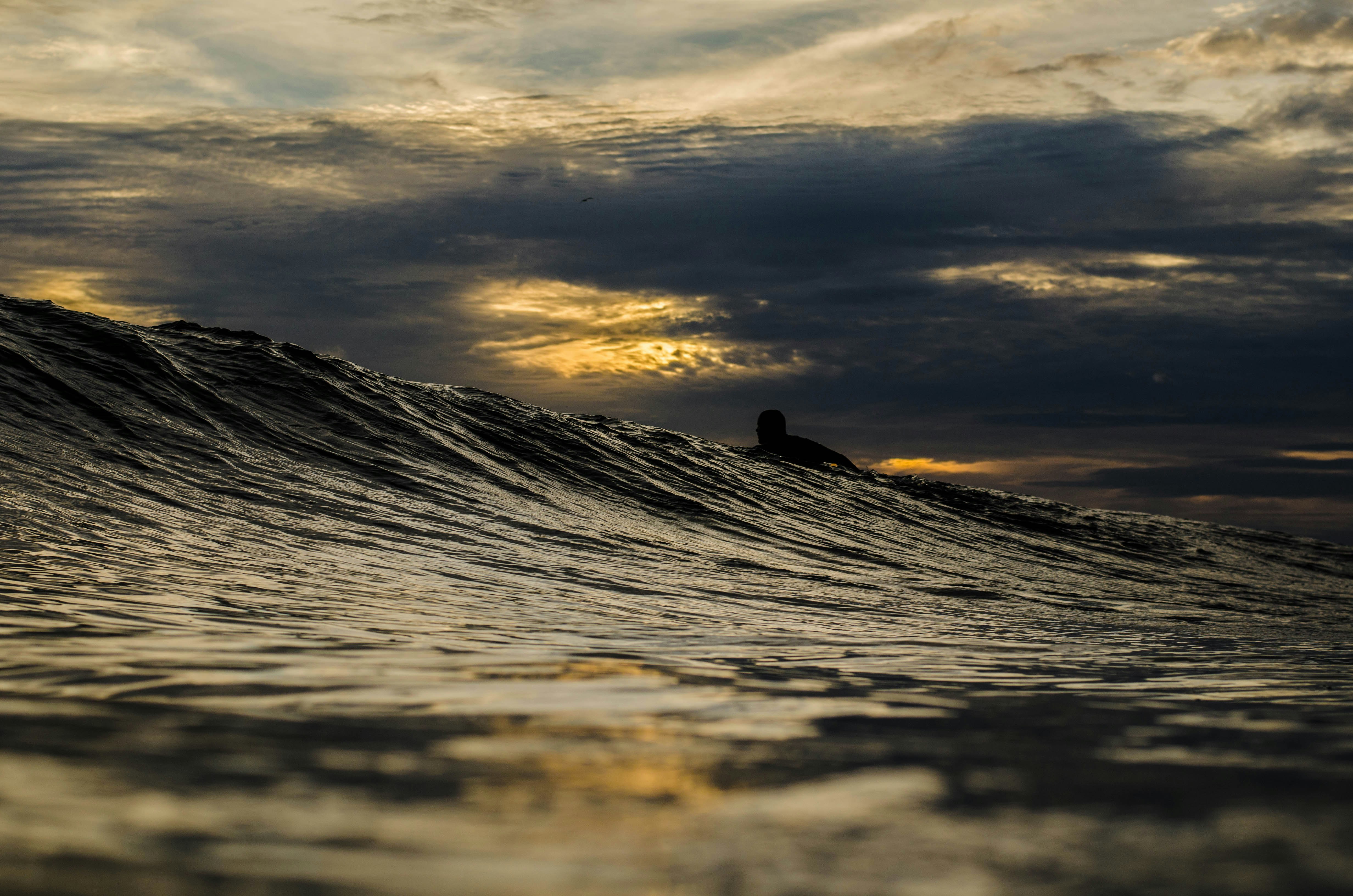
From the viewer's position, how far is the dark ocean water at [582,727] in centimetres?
85

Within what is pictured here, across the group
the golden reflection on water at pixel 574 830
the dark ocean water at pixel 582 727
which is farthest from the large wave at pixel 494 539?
the golden reflection on water at pixel 574 830

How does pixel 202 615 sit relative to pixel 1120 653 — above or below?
above

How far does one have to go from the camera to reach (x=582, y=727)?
149cm

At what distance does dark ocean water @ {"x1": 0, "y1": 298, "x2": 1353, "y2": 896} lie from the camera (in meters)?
0.85

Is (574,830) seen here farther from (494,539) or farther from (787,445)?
(787,445)

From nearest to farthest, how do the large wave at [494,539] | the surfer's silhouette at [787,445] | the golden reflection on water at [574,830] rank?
the golden reflection on water at [574,830] → the large wave at [494,539] → the surfer's silhouette at [787,445]

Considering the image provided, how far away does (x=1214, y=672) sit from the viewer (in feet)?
8.71

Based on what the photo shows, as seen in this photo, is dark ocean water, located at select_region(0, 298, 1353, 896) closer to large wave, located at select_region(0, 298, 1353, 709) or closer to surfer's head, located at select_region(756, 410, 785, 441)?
large wave, located at select_region(0, 298, 1353, 709)

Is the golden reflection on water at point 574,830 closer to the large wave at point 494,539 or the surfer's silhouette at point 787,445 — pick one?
the large wave at point 494,539

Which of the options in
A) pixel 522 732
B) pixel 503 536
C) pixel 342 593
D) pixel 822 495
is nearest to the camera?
pixel 522 732

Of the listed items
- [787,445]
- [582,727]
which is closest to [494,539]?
[582,727]

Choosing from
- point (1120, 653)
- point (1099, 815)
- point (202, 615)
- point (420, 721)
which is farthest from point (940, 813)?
point (1120, 653)

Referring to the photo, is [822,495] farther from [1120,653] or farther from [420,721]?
[420,721]

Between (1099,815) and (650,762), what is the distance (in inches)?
21.0
